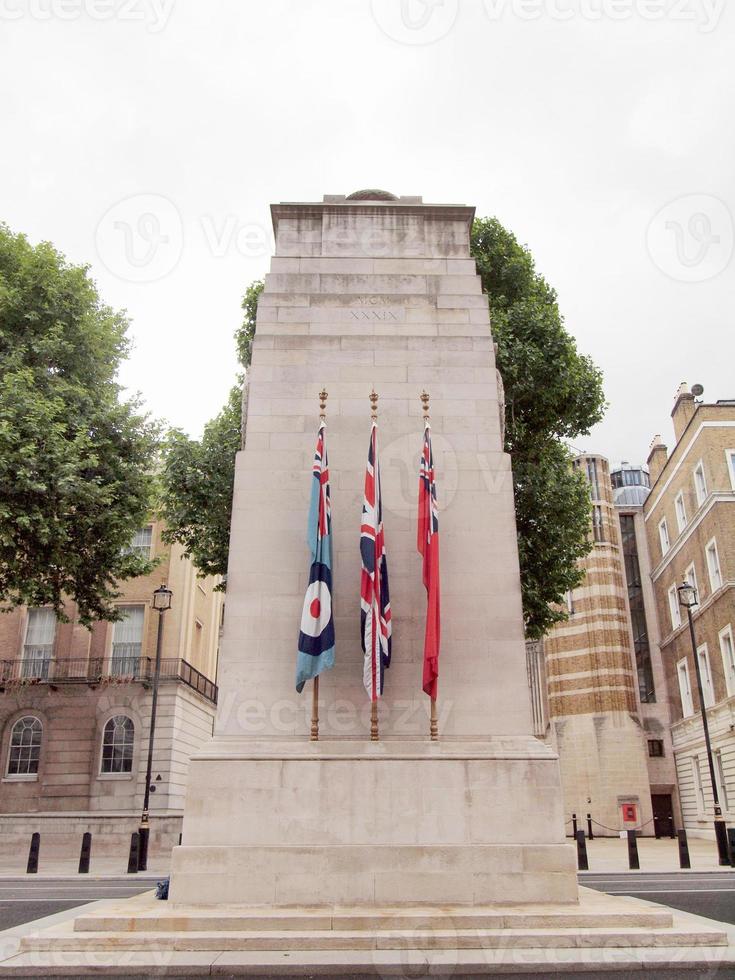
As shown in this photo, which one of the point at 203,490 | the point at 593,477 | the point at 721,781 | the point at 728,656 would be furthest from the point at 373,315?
the point at 593,477

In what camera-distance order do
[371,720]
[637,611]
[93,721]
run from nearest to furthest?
[371,720], [93,721], [637,611]

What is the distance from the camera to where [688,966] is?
6.99 meters

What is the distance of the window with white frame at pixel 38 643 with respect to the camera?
98.9 ft

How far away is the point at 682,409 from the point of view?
42.6 meters

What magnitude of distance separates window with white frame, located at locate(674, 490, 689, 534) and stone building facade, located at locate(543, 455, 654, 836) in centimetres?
467

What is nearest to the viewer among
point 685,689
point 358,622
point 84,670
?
point 358,622

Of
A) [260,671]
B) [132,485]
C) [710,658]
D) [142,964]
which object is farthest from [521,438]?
[710,658]

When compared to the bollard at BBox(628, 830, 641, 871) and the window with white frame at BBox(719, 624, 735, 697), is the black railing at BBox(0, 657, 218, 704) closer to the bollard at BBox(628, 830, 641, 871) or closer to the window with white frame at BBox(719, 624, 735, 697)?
the bollard at BBox(628, 830, 641, 871)

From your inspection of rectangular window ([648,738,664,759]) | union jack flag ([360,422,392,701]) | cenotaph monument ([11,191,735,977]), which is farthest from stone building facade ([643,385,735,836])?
union jack flag ([360,422,392,701])

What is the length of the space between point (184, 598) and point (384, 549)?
932 inches

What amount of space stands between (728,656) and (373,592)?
29.4 m

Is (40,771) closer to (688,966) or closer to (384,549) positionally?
(384,549)

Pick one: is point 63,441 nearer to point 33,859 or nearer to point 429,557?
point 33,859

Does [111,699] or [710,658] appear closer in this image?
[111,699]
